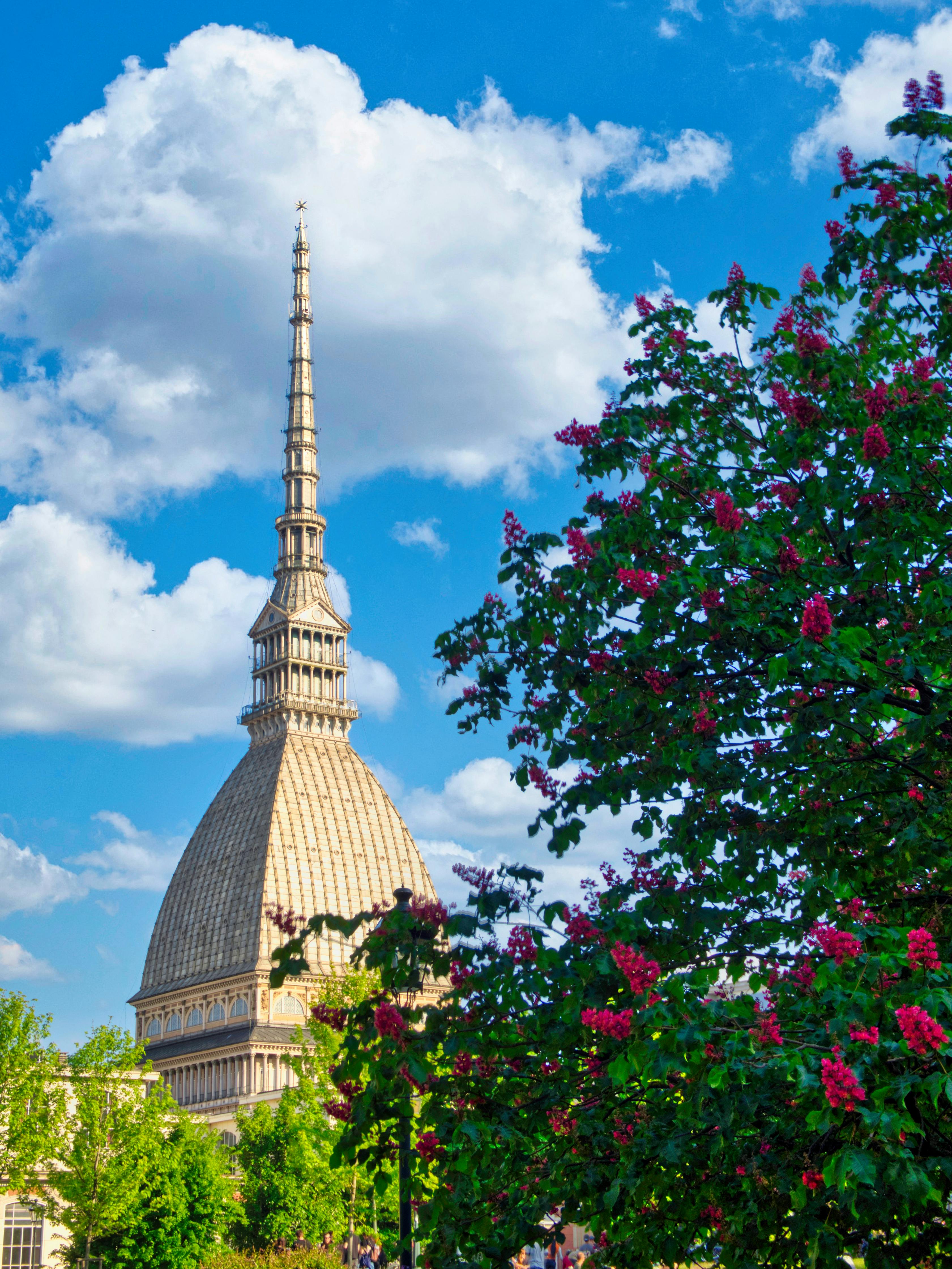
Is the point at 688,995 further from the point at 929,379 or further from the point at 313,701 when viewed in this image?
the point at 313,701

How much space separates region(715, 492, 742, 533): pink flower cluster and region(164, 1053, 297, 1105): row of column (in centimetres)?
10897

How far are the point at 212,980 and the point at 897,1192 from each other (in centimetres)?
12687

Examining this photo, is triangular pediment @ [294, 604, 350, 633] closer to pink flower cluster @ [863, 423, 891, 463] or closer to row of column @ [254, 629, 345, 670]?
row of column @ [254, 629, 345, 670]

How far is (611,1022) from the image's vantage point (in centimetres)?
907

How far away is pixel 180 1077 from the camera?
413 ft

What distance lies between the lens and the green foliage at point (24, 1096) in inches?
1852

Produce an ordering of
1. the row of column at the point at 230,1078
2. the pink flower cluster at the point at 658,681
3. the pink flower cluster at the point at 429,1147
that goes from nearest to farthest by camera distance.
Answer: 1. the pink flower cluster at the point at 429,1147
2. the pink flower cluster at the point at 658,681
3. the row of column at the point at 230,1078

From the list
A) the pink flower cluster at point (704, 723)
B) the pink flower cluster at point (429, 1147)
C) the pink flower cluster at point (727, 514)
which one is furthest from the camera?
the pink flower cluster at point (704, 723)

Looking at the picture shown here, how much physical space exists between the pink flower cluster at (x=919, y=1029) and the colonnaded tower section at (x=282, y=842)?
115 m

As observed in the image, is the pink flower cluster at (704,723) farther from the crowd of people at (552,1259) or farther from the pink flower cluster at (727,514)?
the crowd of people at (552,1259)

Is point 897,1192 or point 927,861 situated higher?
point 927,861

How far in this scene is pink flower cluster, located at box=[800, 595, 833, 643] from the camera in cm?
962

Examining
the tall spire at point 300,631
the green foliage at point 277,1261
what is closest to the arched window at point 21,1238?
the green foliage at point 277,1261

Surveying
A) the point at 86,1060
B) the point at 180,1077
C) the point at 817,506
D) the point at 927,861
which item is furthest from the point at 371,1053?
the point at 180,1077
